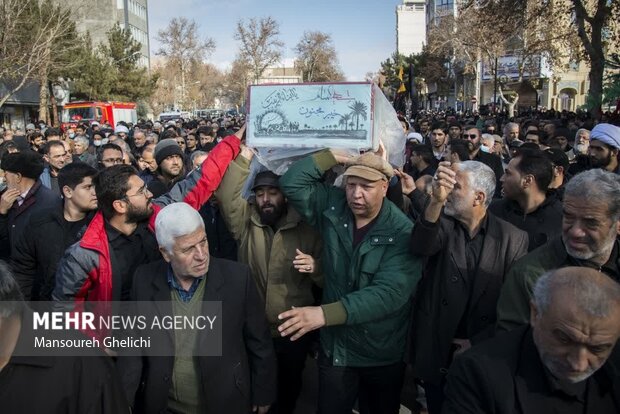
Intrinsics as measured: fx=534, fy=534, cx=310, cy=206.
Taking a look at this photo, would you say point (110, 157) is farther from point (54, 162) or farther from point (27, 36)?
point (27, 36)

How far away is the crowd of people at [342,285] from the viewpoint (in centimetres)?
172

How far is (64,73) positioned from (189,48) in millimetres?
24515

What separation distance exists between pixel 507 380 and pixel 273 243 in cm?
191

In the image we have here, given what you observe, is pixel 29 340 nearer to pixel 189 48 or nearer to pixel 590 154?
pixel 590 154

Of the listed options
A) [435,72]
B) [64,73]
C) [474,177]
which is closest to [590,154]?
[474,177]

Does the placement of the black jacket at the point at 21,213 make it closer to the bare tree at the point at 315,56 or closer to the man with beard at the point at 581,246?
the man with beard at the point at 581,246

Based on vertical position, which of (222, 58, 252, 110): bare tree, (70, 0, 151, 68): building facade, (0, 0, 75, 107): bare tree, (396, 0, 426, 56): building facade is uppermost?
(396, 0, 426, 56): building facade

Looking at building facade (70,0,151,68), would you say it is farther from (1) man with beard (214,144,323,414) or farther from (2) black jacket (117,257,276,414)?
(2) black jacket (117,257,276,414)

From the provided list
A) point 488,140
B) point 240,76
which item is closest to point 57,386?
point 488,140

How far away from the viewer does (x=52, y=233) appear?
3773 millimetres

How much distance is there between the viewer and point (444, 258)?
9.88ft

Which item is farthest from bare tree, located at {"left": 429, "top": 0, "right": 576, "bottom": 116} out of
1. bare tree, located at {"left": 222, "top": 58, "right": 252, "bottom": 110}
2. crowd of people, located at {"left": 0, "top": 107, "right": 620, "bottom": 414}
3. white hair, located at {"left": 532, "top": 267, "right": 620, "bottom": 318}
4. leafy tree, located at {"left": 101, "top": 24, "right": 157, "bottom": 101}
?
leafy tree, located at {"left": 101, "top": 24, "right": 157, "bottom": 101}

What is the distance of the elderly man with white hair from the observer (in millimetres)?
2650

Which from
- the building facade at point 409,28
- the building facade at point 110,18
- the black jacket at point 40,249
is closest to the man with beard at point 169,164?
the black jacket at point 40,249
